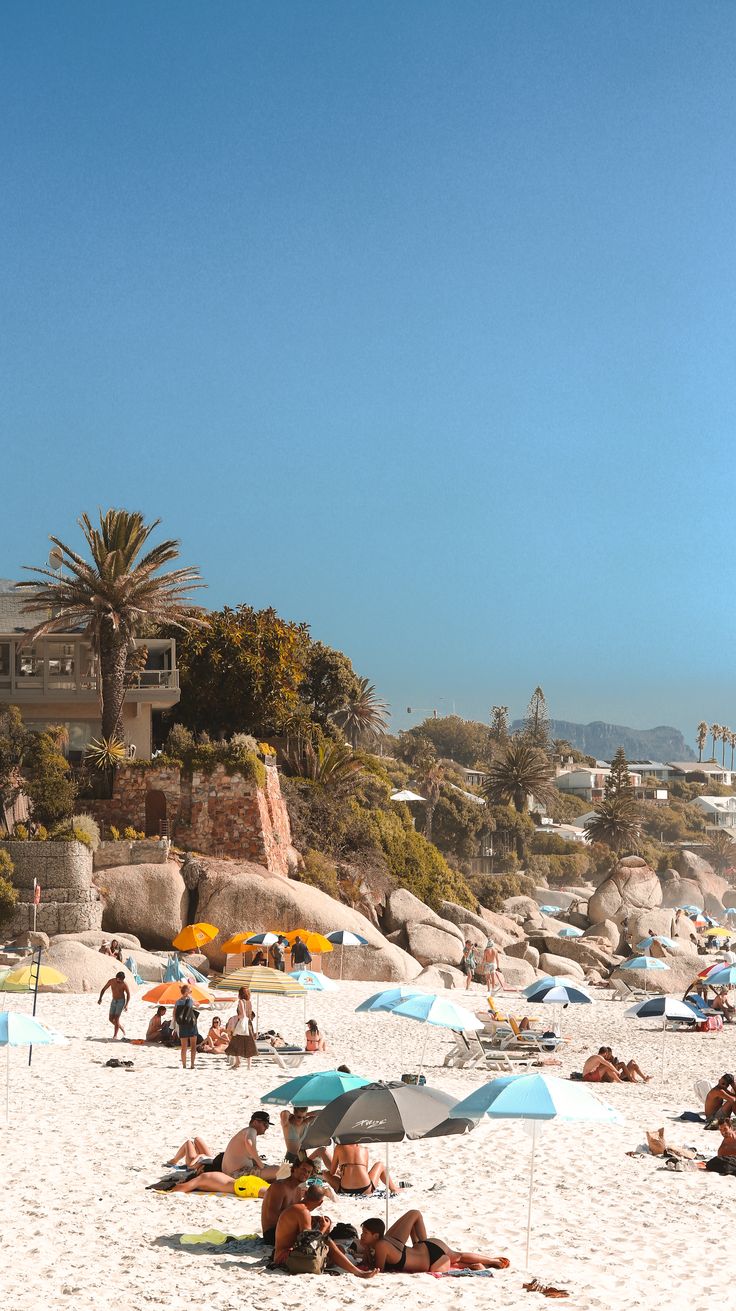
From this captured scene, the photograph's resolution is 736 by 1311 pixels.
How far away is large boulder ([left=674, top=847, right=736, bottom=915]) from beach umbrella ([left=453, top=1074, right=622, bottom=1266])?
269 ft

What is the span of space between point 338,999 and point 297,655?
51.6 feet

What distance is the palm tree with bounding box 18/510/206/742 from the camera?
35.1 meters

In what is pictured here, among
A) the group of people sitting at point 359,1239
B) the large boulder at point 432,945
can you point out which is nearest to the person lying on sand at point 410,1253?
the group of people sitting at point 359,1239

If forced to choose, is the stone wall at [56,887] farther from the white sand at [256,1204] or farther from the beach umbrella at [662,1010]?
the beach umbrella at [662,1010]

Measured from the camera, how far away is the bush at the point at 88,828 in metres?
32.6

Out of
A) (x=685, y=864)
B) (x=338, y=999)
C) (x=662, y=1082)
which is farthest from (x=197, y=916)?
(x=685, y=864)

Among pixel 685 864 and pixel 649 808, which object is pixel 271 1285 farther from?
pixel 649 808

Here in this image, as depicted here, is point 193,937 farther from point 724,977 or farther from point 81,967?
point 724,977

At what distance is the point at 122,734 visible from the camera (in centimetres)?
3697

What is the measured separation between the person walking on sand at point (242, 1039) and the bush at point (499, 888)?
3502 cm

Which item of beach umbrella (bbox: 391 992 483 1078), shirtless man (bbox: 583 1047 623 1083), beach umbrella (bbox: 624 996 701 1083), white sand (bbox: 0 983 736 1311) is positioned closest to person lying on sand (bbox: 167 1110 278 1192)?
white sand (bbox: 0 983 736 1311)

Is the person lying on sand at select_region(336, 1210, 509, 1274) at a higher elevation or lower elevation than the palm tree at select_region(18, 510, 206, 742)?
lower


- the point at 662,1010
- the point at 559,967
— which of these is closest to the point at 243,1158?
the point at 662,1010

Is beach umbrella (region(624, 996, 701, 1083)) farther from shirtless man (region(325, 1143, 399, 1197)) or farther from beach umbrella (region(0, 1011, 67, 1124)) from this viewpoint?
beach umbrella (region(0, 1011, 67, 1124))
